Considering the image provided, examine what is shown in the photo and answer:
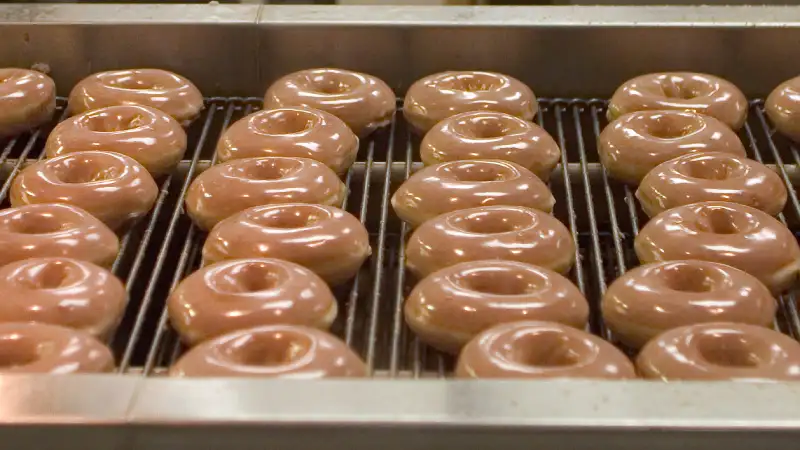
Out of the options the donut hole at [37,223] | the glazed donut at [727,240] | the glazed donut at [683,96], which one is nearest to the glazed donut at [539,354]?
the glazed donut at [727,240]

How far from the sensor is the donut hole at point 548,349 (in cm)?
113

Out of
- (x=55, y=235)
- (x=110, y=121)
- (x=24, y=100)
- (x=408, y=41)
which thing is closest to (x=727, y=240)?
(x=408, y=41)

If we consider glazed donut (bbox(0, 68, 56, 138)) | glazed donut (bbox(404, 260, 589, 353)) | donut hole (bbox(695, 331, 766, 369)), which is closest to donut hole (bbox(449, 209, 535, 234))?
glazed donut (bbox(404, 260, 589, 353))

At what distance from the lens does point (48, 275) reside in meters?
1.27

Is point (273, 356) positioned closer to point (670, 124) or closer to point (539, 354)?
point (539, 354)

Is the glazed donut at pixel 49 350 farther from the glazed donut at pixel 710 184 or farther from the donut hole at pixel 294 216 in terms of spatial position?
the glazed donut at pixel 710 184

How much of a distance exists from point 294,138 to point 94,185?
31 centimetres

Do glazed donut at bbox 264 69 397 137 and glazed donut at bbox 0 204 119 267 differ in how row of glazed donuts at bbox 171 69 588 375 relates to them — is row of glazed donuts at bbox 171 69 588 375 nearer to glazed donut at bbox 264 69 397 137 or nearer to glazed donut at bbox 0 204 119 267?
glazed donut at bbox 264 69 397 137

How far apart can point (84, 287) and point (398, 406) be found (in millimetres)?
471

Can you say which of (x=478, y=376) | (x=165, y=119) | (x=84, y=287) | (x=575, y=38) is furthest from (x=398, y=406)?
(x=575, y=38)

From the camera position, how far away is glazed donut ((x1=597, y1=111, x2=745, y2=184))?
1.60 m

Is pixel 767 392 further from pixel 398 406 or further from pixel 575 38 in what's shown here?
pixel 575 38

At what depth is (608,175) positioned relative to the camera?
167 cm

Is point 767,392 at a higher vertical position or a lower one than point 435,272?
higher
